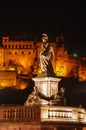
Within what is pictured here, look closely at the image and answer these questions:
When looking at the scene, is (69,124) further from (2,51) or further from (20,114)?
(2,51)

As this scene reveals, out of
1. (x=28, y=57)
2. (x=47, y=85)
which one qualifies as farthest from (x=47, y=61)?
(x=28, y=57)

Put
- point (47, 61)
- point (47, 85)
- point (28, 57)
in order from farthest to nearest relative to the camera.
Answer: point (28, 57), point (47, 61), point (47, 85)

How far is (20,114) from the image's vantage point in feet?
71.8

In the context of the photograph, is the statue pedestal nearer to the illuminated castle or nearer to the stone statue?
the stone statue

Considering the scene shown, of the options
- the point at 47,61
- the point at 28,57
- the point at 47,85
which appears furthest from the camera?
the point at 28,57

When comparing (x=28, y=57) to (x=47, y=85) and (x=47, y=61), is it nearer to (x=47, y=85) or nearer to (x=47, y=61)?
(x=47, y=61)

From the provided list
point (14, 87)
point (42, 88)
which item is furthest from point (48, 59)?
point (14, 87)

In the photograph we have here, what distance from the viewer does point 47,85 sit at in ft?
79.3

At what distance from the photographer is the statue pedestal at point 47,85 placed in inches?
952

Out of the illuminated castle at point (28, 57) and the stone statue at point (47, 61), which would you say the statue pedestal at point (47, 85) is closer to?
the stone statue at point (47, 61)

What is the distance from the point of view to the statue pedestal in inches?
952

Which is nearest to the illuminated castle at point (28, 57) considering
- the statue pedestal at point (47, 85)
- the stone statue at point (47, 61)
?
the stone statue at point (47, 61)

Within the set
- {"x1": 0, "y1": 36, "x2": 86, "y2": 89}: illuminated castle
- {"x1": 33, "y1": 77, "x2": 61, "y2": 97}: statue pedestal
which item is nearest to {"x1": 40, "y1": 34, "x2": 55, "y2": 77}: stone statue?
{"x1": 33, "y1": 77, "x2": 61, "y2": 97}: statue pedestal

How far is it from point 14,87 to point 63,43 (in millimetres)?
24562
